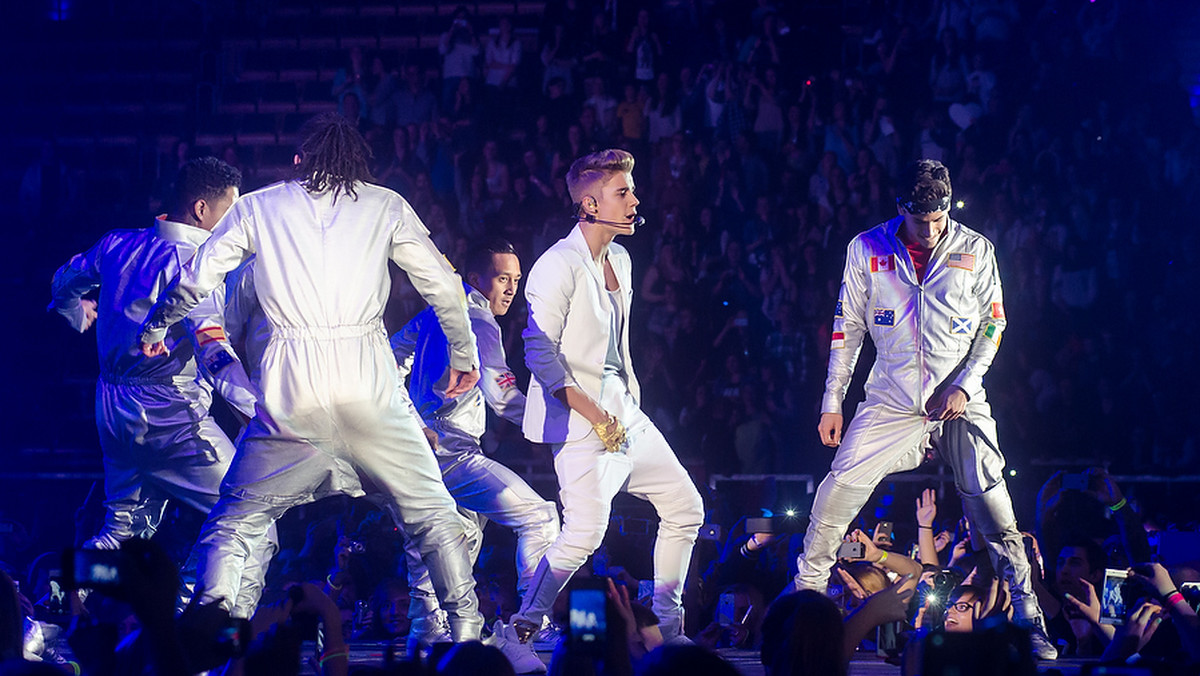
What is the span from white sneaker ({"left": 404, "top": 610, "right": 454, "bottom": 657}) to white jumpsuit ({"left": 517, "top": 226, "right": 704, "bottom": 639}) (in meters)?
0.58

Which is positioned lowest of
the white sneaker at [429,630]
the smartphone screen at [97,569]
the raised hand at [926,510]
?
the white sneaker at [429,630]

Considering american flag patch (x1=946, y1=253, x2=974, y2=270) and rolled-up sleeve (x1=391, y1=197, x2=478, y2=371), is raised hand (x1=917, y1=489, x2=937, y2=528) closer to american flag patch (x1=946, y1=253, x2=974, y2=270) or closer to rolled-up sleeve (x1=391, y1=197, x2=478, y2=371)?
american flag patch (x1=946, y1=253, x2=974, y2=270)


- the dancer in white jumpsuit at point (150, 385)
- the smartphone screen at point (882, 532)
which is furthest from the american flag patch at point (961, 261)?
the dancer in white jumpsuit at point (150, 385)

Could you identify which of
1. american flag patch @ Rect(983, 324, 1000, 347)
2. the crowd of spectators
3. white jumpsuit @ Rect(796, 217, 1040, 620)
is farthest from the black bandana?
the crowd of spectators

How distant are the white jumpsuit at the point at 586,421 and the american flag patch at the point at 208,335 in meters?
1.47

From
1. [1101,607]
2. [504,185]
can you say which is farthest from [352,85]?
[1101,607]

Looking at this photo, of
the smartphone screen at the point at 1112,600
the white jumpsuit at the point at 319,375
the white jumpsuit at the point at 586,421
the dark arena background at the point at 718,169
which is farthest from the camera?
the dark arena background at the point at 718,169

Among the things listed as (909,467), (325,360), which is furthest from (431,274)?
(909,467)

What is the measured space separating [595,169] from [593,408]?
1.23 m

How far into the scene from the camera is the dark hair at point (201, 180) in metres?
6.29

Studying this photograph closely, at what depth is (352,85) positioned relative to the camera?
11562mm

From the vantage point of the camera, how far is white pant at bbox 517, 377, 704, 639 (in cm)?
550

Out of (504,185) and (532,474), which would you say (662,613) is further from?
(504,185)

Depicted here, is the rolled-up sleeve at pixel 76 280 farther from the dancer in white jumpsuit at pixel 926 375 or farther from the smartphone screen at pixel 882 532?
the smartphone screen at pixel 882 532
